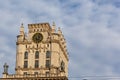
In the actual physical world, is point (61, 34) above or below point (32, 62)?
above

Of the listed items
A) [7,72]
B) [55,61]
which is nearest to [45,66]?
[55,61]

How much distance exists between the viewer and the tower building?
135 metres

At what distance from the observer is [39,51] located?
138m

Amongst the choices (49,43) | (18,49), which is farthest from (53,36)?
(18,49)

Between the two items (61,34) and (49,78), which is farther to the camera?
(61,34)

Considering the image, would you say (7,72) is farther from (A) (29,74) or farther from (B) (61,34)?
(B) (61,34)

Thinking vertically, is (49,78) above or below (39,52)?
below

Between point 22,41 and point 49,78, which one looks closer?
point 49,78

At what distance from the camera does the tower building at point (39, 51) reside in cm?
13538

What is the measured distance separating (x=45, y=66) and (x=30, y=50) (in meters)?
7.42

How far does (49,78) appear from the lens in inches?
5113

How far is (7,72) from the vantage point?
13288cm

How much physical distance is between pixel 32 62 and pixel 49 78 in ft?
33.3

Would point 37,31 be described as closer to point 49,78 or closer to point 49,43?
point 49,43
